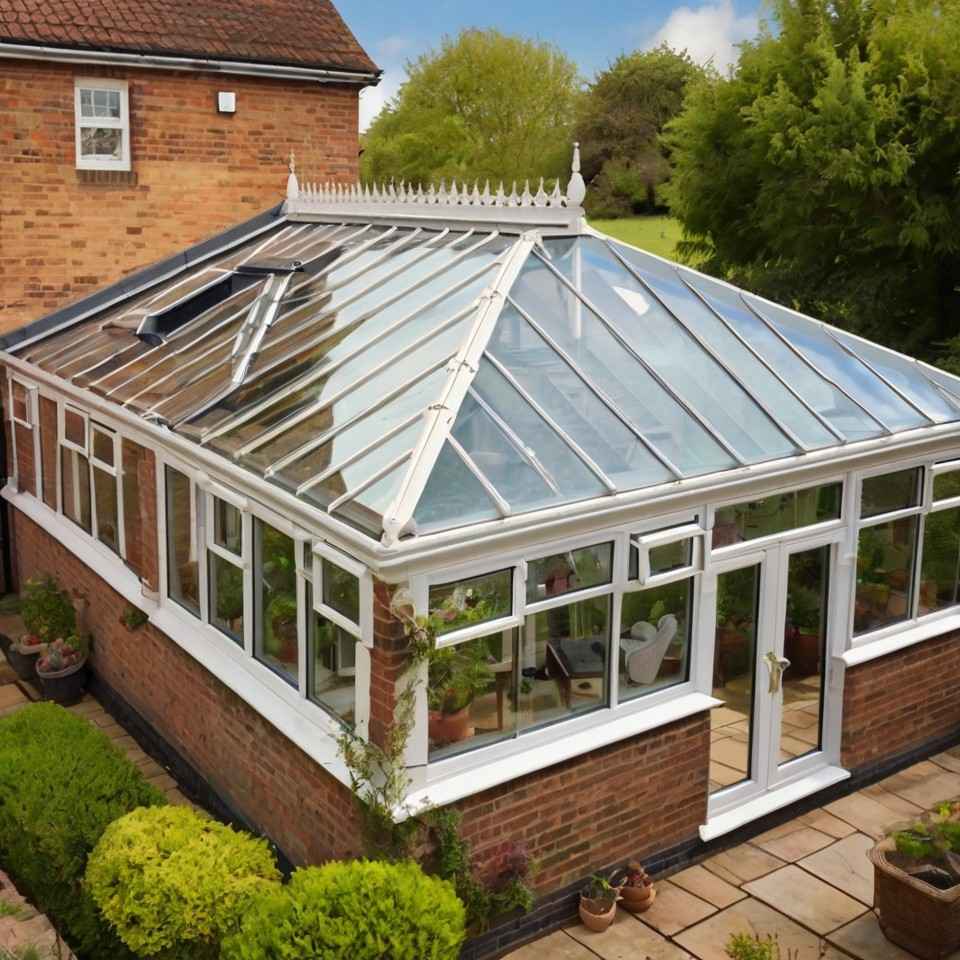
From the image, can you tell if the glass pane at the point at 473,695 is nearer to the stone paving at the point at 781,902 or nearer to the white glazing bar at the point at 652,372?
the stone paving at the point at 781,902

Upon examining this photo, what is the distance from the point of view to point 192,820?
6836 millimetres

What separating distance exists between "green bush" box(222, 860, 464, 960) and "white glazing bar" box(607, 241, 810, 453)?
3.90 meters

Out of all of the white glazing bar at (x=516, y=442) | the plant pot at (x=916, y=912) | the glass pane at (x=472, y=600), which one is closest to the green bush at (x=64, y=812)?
the glass pane at (x=472, y=600)

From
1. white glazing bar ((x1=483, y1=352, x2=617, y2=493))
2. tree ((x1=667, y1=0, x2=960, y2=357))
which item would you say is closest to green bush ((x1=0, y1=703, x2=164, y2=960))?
white glazing bar ((x1=483, y1=352, x2=617, y2=493))

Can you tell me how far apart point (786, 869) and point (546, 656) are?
7.99ft

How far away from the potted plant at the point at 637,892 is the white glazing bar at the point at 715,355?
3033 millimetres

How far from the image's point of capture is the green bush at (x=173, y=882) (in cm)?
620

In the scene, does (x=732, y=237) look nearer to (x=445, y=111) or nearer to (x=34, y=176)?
(x=34, y=176)

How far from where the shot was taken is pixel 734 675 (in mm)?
8148

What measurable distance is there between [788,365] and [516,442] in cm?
285

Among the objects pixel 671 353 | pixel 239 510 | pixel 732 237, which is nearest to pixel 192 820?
pixel 239 510

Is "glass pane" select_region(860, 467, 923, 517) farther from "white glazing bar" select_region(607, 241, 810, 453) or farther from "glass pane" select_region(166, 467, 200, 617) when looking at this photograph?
"glass pane" select_region(166, 467, 200, 617)

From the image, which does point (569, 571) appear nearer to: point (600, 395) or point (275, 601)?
point (600, 395)

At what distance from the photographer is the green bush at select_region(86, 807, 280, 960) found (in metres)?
6.20
